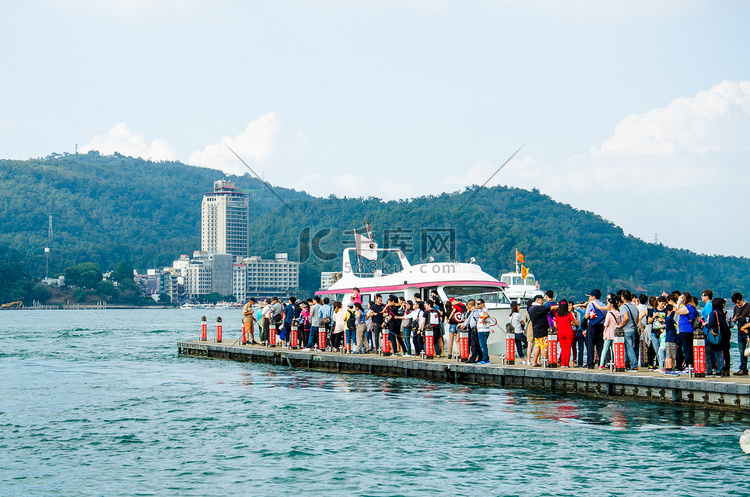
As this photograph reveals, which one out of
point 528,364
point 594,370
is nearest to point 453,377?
point 528,364

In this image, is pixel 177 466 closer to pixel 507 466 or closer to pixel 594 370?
pixel 507 466

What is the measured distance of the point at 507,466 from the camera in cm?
1512

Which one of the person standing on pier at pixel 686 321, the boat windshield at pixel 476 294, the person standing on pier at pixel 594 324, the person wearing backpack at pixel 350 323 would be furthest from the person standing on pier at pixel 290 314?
the person standing on pier at pixel 686 321

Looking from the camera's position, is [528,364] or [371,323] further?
[371,323]

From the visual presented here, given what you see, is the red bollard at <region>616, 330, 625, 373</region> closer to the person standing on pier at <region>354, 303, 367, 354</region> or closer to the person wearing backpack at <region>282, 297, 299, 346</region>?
the person standing on pier at <region>354, 303, 367, 354</region>

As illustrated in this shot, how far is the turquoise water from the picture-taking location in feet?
45.9

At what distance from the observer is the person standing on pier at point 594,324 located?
21766 mm

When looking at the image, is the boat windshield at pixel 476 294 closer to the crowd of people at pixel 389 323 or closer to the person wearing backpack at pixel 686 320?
the crowd of people at pixel 389 323

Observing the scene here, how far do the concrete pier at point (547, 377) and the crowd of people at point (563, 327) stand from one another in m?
0.70

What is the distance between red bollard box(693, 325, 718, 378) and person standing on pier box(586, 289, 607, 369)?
9.06 feet

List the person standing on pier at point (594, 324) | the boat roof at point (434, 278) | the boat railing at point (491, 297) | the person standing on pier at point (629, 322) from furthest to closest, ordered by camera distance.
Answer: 1. the boat roof at point (434, 278)
2. the boat railing at point (491, 297)
3. the person standing on pier at point (594, 324)
4. the person standing on pier at point (629, 322)

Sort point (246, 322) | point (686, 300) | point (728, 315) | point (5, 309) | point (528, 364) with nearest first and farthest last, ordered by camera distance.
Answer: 1. point (686, 300)
2. point (728, 315)
3. point (528, 364)
4. point (246, 322)
5. point (5, 309)

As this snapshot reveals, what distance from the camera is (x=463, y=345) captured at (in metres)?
25.4

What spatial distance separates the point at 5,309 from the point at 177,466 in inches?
7632
